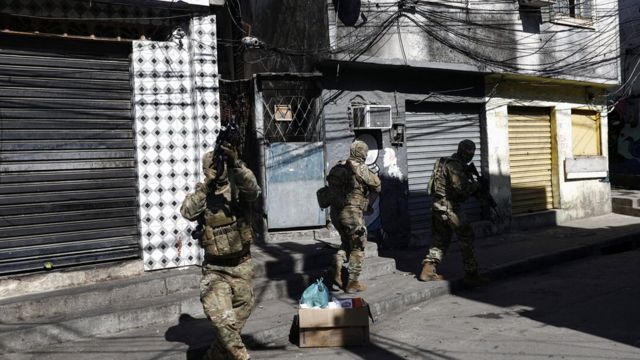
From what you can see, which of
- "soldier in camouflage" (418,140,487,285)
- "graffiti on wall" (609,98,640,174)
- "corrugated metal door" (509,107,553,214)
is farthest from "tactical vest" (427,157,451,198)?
"graffiti on wall" (609,98,640,174)

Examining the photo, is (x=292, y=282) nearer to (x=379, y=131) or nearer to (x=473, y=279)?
(x=473, y=279)

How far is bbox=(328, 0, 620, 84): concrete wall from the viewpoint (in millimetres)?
10211

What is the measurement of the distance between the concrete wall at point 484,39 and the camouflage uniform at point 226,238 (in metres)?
5.38

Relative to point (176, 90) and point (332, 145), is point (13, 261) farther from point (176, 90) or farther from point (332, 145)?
point (332, 145)

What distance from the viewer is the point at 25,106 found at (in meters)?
6.68

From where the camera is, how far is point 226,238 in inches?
190

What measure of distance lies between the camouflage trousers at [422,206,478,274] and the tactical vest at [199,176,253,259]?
3.64 metres

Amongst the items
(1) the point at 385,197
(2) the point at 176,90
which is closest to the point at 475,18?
(1) the point at 385,197

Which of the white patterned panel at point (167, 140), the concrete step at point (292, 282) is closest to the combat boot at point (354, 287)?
the concrete step at point (292, 282)

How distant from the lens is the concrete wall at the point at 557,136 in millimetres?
12250

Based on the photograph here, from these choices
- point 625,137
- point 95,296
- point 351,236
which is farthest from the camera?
point 625,137

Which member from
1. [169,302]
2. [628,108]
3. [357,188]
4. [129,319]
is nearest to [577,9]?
[628,108]

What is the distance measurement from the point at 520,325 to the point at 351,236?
2089 mm

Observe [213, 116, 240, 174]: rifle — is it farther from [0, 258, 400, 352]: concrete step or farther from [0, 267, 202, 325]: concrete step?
[0, 267, 202, 325]: concrete step
